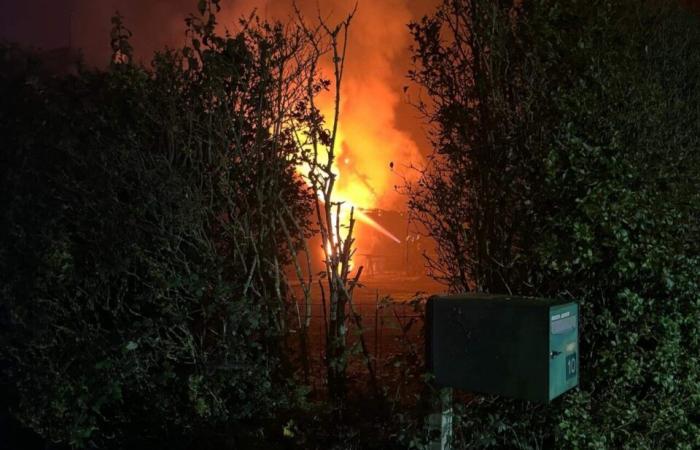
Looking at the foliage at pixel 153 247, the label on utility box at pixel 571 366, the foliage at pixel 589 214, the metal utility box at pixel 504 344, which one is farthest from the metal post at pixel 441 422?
the foliage at pixel 153 247

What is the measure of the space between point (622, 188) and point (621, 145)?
1.07ft

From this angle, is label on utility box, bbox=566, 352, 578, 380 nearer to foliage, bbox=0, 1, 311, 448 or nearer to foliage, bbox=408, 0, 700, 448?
foliage, bbox=408, 0, 700, 448

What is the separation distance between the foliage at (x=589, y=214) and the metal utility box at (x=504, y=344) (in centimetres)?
66

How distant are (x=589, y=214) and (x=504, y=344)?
3.49ft

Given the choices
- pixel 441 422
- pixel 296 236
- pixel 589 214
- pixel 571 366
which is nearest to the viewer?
pixel 571 366

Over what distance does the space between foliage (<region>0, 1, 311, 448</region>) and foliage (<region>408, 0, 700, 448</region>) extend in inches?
57.6

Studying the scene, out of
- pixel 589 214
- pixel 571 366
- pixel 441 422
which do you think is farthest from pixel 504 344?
pixel 589 214

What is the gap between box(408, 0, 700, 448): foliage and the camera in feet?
12.0

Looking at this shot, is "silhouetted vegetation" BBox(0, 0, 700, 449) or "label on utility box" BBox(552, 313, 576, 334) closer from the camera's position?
"label on utility box" BBox(552, 313, 576, 334)

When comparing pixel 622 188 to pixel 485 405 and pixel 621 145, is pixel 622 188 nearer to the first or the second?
pixel 621 145

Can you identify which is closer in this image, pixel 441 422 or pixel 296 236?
pixel 441 422

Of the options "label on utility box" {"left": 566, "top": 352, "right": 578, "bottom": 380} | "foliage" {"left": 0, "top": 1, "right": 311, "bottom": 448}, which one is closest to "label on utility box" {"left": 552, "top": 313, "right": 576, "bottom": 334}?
"label on utility box" {"left": 566, "top": 352, "right": 578, "bottom": 380}

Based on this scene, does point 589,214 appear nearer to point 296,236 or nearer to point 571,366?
point 571,366

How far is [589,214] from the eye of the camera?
3590 millimetres
